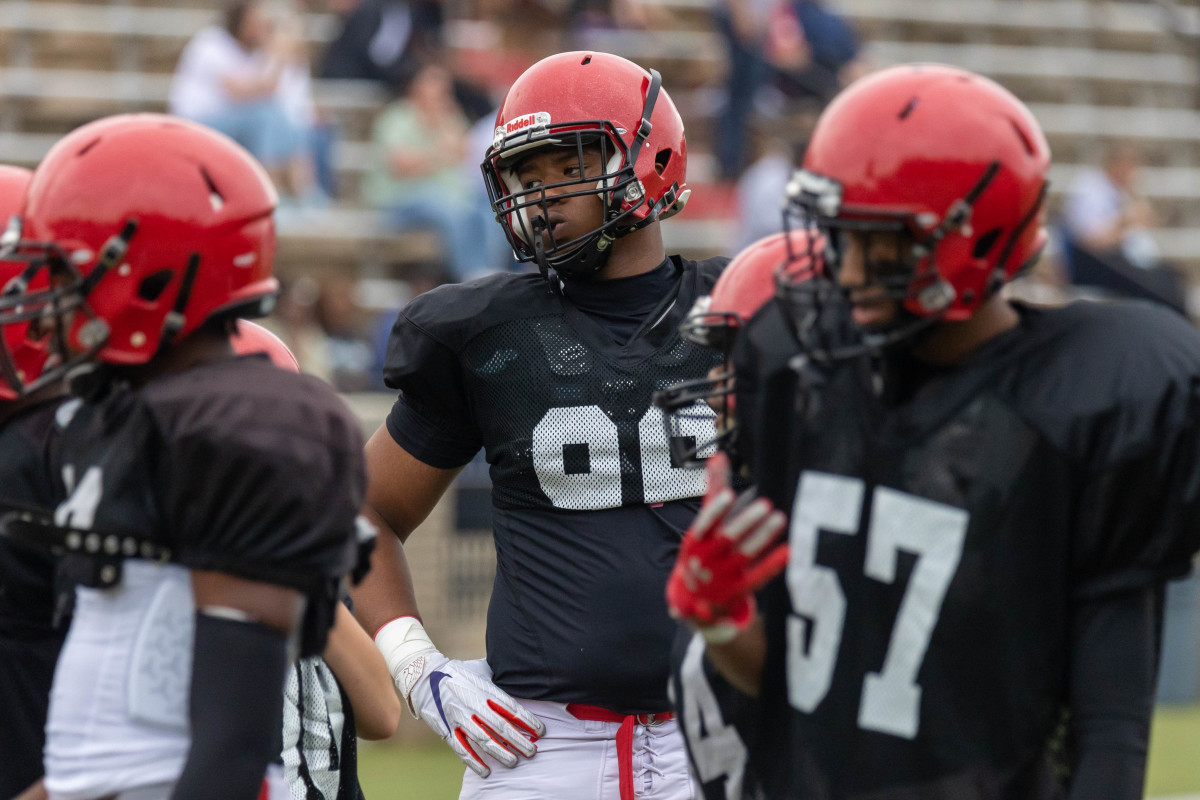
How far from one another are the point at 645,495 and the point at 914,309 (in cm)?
98

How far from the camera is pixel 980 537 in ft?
6.13

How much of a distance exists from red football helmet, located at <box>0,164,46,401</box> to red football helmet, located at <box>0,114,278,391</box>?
28 mm

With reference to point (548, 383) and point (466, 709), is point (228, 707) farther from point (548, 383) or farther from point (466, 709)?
point (548, 383)

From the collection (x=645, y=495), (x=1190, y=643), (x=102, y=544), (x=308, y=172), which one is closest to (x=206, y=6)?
(x=308, y=172)

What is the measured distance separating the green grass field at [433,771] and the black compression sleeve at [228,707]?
4242mm

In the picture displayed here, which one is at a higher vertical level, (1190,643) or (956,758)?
(956,758)

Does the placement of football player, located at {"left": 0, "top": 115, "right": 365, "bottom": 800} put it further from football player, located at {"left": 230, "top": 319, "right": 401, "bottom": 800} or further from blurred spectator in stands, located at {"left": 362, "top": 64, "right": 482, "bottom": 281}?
blurred spectator in stands, located at {"left": 362, "top": 64, "right": 482, "bottom": 281}

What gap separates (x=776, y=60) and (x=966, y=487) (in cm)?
937

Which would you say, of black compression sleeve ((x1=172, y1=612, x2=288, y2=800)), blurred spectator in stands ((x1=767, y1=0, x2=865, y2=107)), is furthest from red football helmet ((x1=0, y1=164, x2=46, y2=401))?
blurred spectator in stands ((x1=767, y1=0, x2=865, y2=107))

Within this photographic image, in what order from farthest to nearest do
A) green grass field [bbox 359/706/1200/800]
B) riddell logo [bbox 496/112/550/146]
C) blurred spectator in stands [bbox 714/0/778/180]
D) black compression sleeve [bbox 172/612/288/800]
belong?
blurred spectator in stands [bbox 714/0/778/180] → green grass field [bbox 359/706/1200/800] → riddell logo [bbox 496/112/550/146] → black compression sleeve [bbox 172/612/288/800]

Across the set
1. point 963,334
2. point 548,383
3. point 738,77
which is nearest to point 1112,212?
point 738,77

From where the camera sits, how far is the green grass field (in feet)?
19.8

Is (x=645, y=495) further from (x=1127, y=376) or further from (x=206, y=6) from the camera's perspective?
(x=206, y=6)

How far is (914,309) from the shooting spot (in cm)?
191
